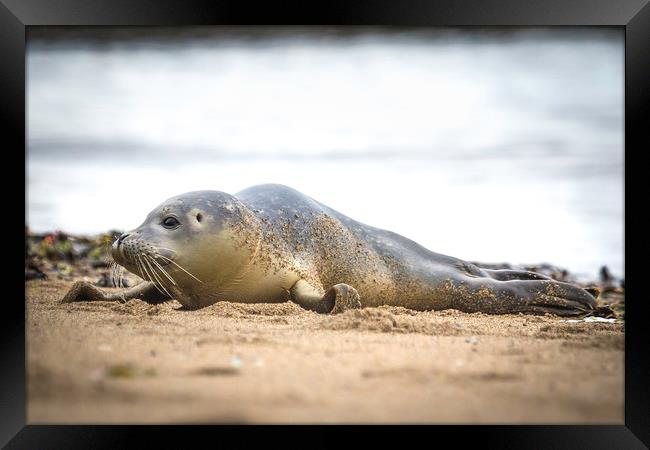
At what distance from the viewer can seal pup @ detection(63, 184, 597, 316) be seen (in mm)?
4145

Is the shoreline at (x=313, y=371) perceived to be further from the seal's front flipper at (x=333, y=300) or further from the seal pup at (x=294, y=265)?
the seal pup at (x=294, y=265)

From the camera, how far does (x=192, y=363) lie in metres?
2.72

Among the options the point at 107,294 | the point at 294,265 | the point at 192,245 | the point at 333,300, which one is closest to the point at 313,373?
the point at 333,300

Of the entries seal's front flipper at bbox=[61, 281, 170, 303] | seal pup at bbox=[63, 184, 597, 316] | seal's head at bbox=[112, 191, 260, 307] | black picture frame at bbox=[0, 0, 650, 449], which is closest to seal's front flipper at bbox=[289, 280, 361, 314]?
seal pup at bbox=[63, 184, 597, 316]

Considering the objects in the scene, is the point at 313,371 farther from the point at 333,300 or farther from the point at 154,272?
the point at 154,272

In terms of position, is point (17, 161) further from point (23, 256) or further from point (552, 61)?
point (552, 61)

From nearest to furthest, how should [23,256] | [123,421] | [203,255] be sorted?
[123,421] → [23,256] → [203,255]

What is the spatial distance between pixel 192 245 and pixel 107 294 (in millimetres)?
936

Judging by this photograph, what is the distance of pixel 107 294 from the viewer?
15.1 ft

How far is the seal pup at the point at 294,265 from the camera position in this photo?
414 centimetres

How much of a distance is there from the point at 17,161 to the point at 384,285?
9.27 ft

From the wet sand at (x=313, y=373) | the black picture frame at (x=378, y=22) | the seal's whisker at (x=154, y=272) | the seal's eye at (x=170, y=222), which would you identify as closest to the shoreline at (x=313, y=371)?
the wet sand at (x=313, y=373)

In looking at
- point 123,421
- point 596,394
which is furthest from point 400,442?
point 123,421

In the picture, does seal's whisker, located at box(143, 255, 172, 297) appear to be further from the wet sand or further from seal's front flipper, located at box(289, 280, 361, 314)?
seal's front flipper, located at box(289, 280, 361, 314)
